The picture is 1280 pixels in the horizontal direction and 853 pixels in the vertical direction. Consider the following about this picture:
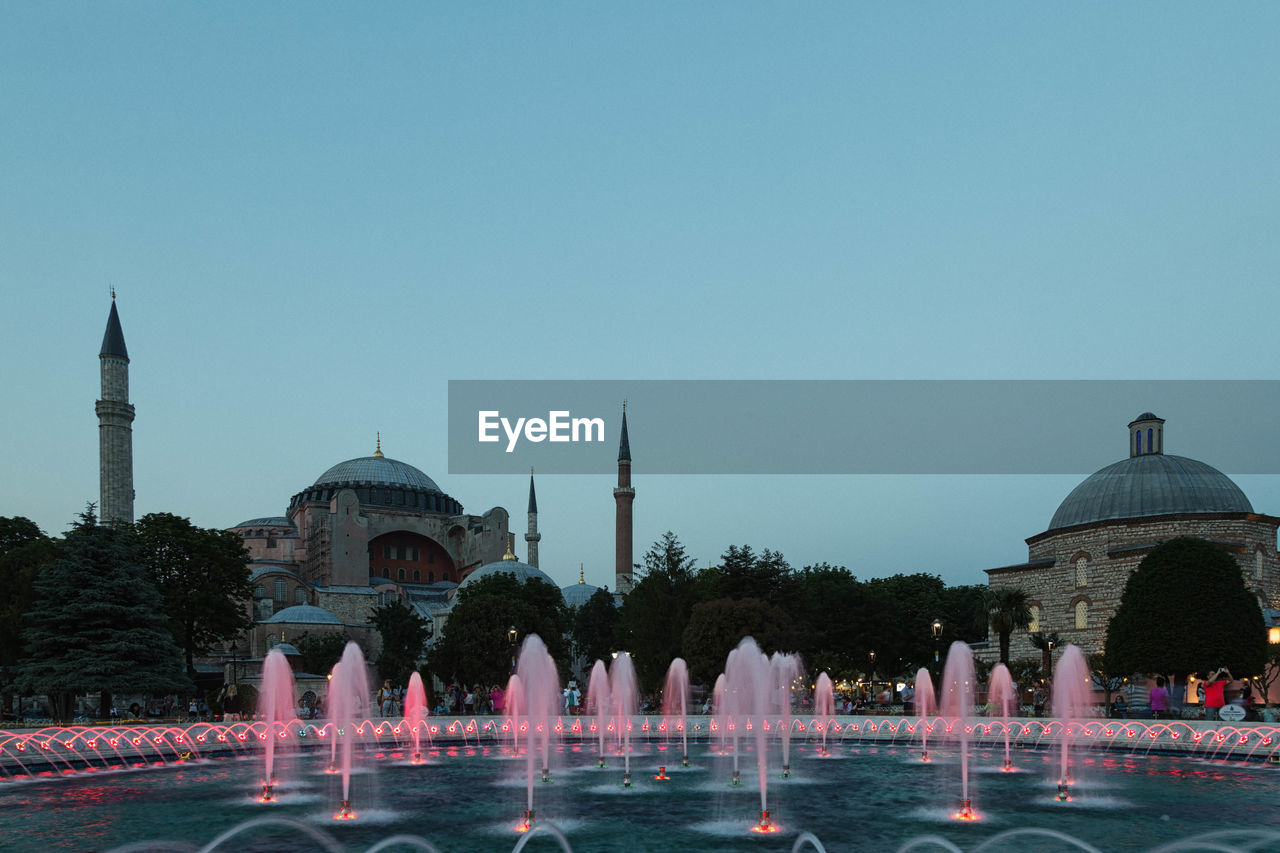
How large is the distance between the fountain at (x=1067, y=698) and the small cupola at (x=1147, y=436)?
16654mm

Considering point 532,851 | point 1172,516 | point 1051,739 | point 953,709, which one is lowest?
point 953,709

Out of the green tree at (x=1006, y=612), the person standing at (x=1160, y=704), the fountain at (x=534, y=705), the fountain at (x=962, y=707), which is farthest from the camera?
the green tree at (x=1006, y=612)

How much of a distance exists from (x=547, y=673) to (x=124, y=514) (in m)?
27.7

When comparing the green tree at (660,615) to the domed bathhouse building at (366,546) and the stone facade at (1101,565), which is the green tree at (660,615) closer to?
the stone facade at (1101,565)

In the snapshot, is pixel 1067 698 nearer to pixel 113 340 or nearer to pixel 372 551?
pixel 113 340

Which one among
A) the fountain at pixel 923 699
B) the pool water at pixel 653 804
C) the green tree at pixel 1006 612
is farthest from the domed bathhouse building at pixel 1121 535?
the pool water at pixel 653 804

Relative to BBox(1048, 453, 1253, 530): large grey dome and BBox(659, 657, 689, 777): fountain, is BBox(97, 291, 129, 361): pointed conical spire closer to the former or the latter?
BBox(659, 657, 689, 777): fountain

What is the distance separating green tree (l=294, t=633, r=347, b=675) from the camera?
61.6m

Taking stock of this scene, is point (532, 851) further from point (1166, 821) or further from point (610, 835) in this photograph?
point (1166, 821)

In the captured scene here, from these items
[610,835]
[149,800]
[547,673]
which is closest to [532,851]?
[610,835]

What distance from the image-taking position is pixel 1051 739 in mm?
23562

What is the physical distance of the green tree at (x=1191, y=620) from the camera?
3475cm

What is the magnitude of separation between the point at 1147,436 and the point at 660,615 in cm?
2992

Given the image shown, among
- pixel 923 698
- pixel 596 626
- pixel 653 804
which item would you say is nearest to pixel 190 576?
pixel 596 626
